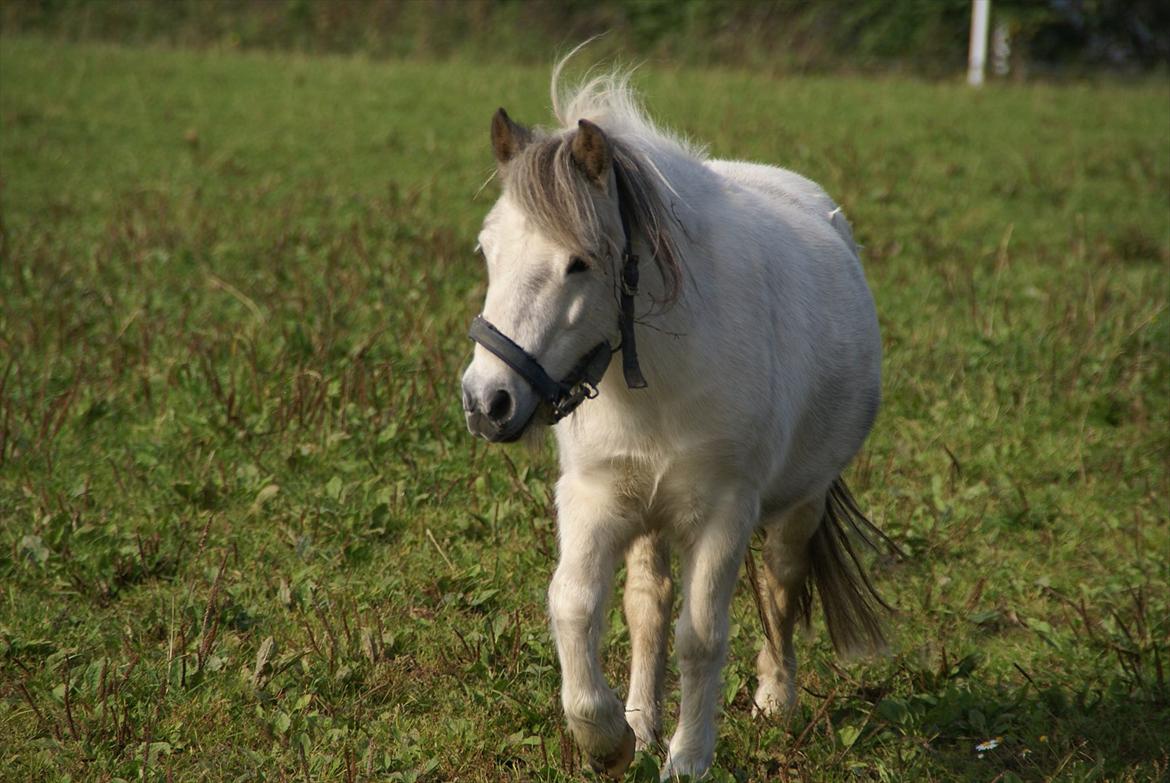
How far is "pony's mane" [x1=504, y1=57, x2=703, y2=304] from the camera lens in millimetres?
2812

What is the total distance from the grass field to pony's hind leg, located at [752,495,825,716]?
0.38ft

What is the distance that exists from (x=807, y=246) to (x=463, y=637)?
5.31 ft

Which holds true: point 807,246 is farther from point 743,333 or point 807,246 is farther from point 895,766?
point 895,766

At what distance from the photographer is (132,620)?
13.7 ft

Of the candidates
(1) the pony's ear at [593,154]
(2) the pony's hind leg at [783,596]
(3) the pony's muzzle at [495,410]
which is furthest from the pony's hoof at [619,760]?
(1) the pony's ear at [593,154]

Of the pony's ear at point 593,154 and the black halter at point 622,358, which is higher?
the pony's ear at point 593,154

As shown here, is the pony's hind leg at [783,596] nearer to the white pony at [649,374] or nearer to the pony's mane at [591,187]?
the white pony at [649,374]

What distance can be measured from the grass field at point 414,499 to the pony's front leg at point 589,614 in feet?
0.58

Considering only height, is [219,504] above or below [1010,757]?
above

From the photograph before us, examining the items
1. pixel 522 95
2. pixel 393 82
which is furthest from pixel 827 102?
pixel 393 82

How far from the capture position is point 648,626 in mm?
3678

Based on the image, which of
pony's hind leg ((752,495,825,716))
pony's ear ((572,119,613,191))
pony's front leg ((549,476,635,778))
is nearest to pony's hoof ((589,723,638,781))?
pony's front leg ((549,476,635,778))

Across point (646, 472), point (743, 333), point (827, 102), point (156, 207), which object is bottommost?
point (827, 102)

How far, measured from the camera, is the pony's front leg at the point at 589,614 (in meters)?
3.19
